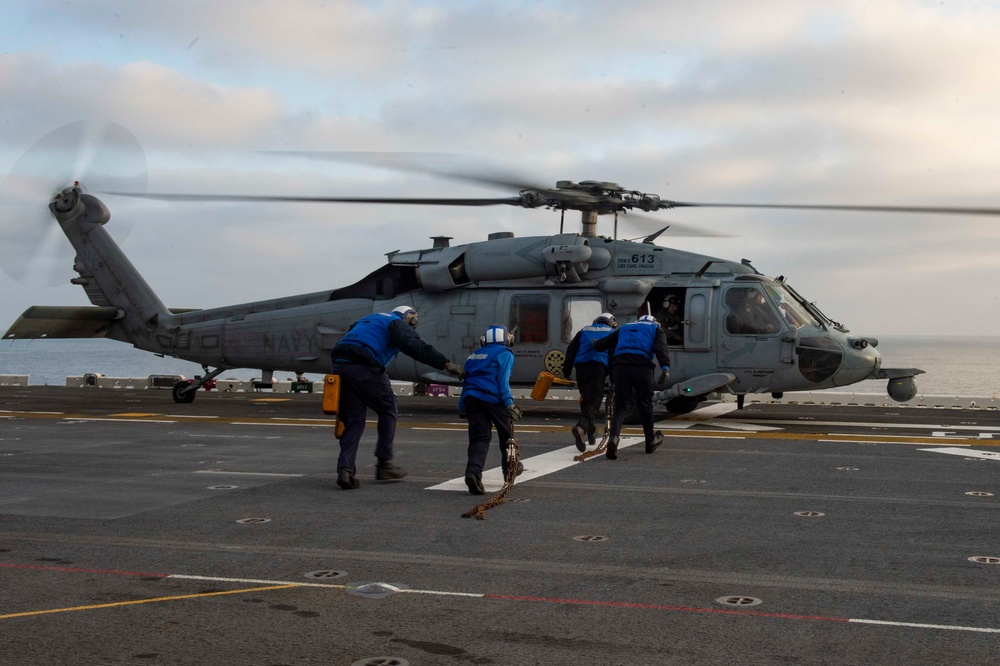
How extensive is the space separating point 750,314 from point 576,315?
10.5ft

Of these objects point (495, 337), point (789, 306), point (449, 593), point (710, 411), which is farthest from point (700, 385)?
point (449, 593)

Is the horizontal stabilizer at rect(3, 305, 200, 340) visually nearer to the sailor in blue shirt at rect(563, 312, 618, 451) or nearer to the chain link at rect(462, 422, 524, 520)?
the sailor in blue shirt at rect(563, 312, 618, 451)

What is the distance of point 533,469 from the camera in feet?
38.3

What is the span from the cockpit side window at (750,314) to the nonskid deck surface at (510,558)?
4.30m

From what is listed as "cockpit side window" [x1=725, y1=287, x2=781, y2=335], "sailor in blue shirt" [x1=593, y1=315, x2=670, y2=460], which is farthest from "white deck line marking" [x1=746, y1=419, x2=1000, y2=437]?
"sailor in blue shirt" [x1=593, y1=315, x2=670, y2=460]

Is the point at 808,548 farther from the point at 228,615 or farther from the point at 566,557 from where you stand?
the point at 228,615

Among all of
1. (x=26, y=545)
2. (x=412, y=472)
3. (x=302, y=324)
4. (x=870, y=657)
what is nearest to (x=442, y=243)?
(x=302, y=324)

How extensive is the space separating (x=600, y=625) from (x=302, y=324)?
54.2ft

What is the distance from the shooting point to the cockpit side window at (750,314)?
1777 cm

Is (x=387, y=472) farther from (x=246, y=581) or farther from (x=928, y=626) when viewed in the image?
(x=928, y=626)

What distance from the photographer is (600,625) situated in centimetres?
534

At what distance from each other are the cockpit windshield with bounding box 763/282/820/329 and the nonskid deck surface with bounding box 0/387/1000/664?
4.40m

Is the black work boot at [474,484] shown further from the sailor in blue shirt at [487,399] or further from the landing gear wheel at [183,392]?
the landing gear wheel at [183,392]

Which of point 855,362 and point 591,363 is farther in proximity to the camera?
point 855,362
